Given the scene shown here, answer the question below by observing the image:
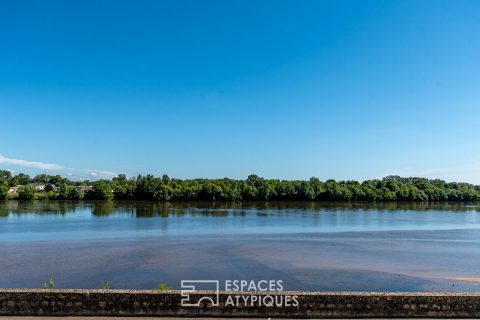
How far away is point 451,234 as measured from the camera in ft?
157

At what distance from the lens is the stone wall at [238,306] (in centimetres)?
962

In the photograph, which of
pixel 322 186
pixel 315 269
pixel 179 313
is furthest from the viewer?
pixel 322 186

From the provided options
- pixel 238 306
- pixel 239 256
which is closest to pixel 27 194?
pixel 239 256

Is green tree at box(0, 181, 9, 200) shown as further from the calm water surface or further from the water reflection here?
the calm water surface

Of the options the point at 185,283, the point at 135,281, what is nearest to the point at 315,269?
the point at 185,283

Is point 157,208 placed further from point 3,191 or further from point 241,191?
point 3,191

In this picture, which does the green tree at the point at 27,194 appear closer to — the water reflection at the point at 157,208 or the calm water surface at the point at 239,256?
the water reflection at the point at 157,208

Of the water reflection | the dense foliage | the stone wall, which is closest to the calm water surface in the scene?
the stone wall

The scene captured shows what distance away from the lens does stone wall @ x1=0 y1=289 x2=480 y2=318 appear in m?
9.62

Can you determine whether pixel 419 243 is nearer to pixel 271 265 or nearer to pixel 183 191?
pixel 271 265

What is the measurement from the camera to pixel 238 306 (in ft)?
32.2

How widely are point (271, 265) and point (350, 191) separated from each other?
336 ft

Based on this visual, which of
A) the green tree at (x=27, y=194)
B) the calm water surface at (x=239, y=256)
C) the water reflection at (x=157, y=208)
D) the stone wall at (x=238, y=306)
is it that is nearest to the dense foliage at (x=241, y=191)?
the green tree at (x=27, y=194)

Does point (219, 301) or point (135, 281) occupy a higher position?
point (219, 301)
